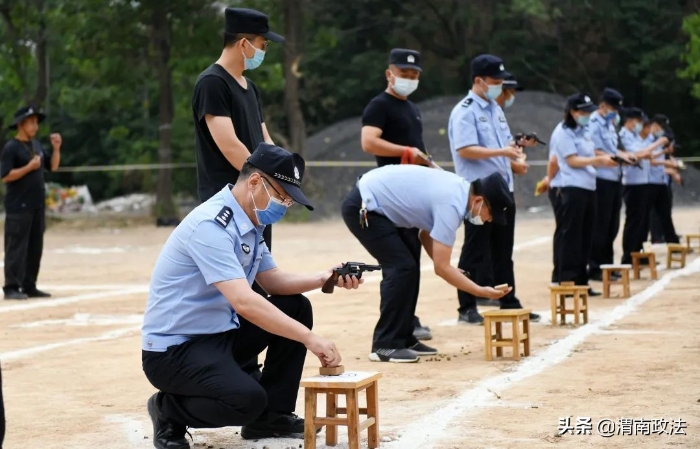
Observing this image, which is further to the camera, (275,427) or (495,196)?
(495,196)

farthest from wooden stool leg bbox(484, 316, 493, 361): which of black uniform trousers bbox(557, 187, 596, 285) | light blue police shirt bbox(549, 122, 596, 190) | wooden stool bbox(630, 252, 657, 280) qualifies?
wooden stool bbox(630, 252, 657, 280)

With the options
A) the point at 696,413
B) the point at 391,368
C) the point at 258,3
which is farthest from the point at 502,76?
the point at 258,3

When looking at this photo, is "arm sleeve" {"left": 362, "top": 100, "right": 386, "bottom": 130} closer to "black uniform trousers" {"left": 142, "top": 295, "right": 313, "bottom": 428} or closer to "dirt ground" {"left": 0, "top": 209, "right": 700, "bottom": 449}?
"dirt ground" {"left": 0, "top": 209, "right": 700, "bottom": 449}

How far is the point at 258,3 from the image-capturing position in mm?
31578

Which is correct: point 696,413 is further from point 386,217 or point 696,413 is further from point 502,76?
point 502,76

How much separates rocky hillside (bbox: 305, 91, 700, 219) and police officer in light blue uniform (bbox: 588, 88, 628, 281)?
1669 centimetres

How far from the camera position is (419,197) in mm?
8078

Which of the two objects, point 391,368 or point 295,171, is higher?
point 295,171

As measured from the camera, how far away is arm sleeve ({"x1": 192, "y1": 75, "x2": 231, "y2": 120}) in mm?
7109

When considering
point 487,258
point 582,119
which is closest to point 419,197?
point 487,258

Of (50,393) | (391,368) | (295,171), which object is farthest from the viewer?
(391,368)

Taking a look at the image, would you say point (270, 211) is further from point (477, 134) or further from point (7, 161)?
point (7, 161)

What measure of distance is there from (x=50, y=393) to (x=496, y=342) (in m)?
3.01

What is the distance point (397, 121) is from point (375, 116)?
19 cm
